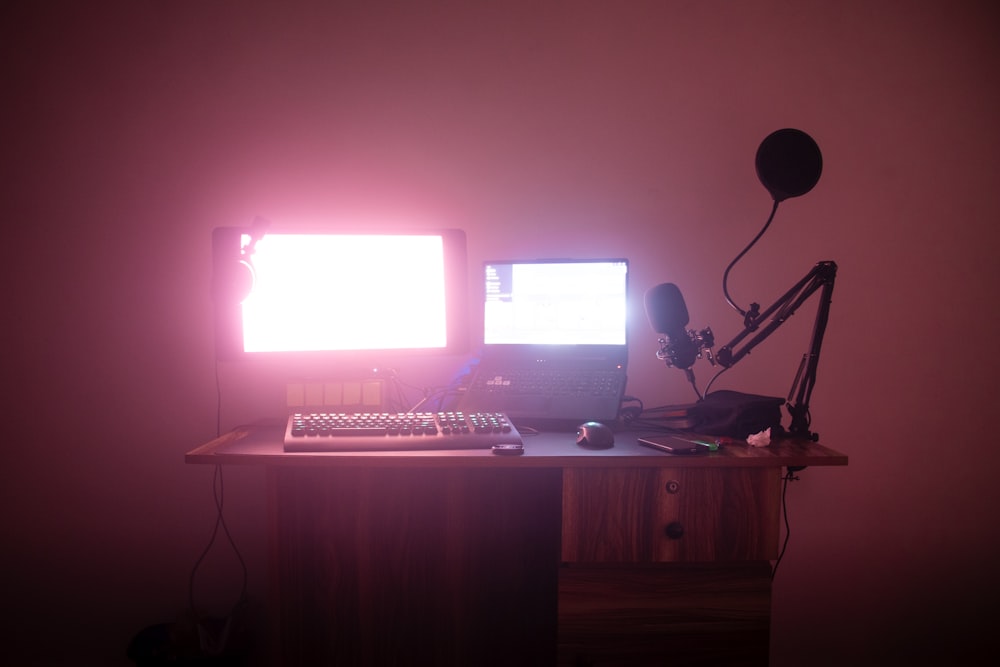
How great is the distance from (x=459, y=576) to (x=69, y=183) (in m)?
1.59

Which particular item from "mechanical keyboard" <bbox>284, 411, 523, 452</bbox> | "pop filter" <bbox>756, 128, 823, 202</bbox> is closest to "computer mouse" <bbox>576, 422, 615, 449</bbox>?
"mechanical keyboard" <bbox>284, 411, 523, 452</bbox>

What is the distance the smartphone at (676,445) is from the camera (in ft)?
3.66

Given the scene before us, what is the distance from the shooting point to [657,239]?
1683mm

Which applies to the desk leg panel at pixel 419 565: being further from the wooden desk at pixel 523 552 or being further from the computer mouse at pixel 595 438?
the computer mouse at pixel 595 438

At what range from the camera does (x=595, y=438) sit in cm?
116

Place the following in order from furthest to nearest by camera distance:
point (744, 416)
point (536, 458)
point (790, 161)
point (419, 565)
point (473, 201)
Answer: point (473, 201)
point (419, 565)
point (790, 161)
point (744, 416)
point (536, 458)

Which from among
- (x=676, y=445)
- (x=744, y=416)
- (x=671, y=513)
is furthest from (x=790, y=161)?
(x=671, y=513)

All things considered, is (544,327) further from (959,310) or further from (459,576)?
(959,310)

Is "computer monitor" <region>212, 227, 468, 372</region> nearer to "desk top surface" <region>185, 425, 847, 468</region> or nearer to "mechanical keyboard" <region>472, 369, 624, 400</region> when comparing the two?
"mechanical keyboard" <region>472, 369, 624, 400</region>

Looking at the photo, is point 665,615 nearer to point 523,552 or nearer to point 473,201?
point 523,552

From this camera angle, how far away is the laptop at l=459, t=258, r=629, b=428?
1.48m

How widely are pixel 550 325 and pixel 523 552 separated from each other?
2.08 ft

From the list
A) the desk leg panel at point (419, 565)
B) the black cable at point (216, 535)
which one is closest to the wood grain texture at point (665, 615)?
the desk leg panel at point (419, 565)

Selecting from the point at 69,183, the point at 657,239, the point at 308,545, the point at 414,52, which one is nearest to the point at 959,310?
the point at 657,239
